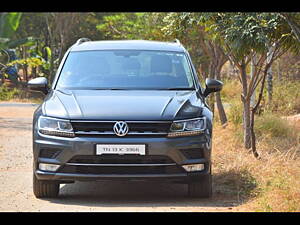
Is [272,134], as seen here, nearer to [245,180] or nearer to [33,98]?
[245,180]

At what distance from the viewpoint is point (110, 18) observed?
27812 mm

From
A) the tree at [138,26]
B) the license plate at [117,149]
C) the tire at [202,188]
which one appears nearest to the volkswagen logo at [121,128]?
the license plate at [117,149]

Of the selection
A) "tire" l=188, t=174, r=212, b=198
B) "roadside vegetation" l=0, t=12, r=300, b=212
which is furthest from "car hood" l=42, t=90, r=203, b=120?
"roadside vegetation" l=0, t=12, r=300, b=212

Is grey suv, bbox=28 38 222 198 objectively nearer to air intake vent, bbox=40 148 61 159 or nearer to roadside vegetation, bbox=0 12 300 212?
air intake vent, bbox=40 148 61 159

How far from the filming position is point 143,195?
844cm

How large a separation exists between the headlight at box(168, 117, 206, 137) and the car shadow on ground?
0.77 meters

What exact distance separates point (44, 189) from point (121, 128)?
123cm

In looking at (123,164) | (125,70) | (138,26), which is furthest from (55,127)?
(138,26)

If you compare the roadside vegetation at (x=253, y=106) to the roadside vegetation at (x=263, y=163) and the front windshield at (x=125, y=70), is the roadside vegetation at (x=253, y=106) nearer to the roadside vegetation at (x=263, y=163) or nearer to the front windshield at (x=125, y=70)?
the roadside vegetation at (x=263, y=163)

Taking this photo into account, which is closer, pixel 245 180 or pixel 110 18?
pixel 245 180

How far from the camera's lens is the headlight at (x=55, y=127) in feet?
25.2
